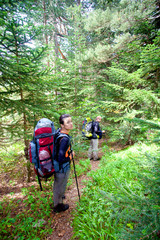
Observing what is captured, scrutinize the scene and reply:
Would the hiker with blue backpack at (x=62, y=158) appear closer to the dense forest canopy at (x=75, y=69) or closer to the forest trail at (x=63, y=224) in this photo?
the forest trail at (x=63, y=224)

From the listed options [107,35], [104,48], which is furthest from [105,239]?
[107,35]

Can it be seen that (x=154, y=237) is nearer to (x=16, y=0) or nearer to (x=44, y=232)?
(x=44, y=232)

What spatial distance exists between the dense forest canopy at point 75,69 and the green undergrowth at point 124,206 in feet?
2.92

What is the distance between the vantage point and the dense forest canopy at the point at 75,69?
361 centimetres

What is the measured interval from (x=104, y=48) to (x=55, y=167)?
28.0ft

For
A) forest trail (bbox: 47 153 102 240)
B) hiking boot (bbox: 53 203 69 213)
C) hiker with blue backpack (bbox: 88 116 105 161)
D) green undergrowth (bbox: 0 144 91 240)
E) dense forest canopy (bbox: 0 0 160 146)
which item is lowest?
green undergrowth (bbox: 0 144 91 240)

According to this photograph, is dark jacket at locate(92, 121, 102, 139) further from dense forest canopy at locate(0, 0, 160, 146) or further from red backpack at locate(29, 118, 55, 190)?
red backpack at locate(29, 118, 55, 190)

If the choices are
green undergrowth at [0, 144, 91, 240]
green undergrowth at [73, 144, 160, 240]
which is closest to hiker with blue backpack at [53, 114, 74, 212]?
green undergrowth at [0, 144, 91, 240]

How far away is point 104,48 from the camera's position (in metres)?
7.97

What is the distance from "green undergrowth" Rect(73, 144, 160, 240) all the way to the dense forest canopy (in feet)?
2.92

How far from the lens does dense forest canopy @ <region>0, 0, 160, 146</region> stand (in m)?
3.61

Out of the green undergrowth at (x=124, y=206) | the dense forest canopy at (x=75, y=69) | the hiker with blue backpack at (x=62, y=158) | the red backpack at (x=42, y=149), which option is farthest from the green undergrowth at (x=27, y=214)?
the dense forest canopy at (x=75, y=69)

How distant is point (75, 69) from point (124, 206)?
6.47 metres

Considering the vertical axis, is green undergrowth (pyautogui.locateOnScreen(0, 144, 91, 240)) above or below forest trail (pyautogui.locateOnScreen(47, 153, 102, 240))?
below
